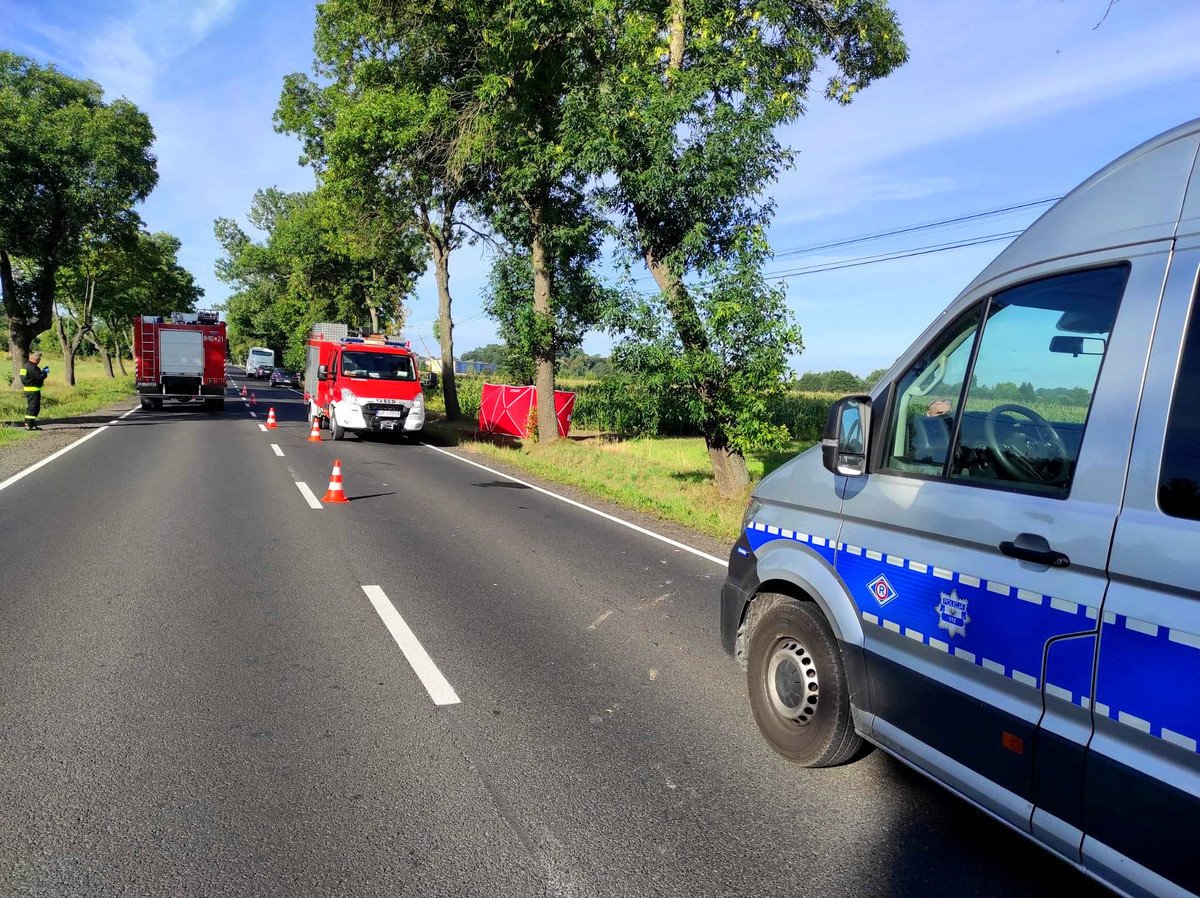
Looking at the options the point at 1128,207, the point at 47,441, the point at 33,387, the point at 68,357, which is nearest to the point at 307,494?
the point at 47,441

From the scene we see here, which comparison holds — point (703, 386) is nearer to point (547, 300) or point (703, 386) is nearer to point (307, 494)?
point (307, 494)

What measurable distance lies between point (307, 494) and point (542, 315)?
9437mm

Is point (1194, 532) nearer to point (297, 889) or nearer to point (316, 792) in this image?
point (297, 889)

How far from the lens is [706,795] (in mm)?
3404

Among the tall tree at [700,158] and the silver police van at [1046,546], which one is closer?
the silver police van at [1046,546]

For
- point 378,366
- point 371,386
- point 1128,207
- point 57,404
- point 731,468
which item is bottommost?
point 57,404

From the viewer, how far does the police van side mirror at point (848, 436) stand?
10.7ft

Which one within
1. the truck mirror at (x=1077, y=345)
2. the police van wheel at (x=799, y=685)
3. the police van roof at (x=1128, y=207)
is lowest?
the police van wheel at (x=799, y=685)

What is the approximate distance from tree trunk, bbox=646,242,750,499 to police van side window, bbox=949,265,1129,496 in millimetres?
9049

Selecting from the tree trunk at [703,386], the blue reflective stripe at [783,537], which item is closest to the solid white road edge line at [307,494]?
the tree trunk at [703,386]

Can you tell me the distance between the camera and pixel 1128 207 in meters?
2.48

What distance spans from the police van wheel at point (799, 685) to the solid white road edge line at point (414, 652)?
5.43 ft

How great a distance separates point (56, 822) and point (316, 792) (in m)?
0.93

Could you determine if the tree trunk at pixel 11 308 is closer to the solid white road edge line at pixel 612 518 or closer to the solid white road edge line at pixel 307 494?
the solid white road edge line at pixel 612 518
